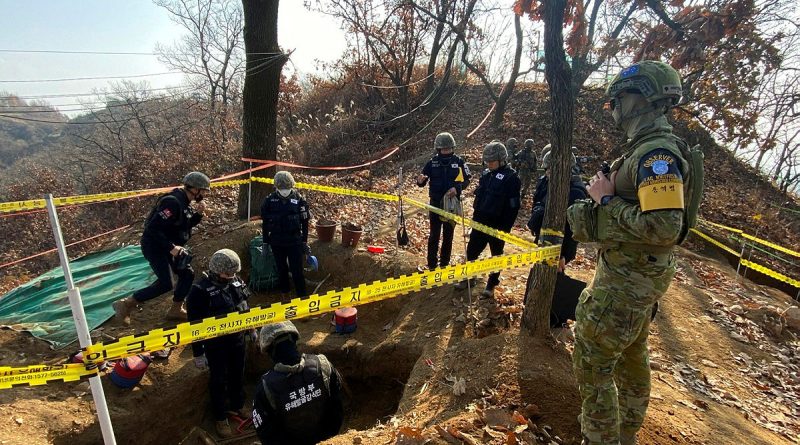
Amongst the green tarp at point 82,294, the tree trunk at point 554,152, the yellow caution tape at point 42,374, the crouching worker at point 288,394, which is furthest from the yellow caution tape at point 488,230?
the green tarp at point 82,294

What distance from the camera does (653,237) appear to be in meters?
2.33

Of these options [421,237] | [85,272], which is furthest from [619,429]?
[85,272]

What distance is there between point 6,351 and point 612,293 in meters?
7.06

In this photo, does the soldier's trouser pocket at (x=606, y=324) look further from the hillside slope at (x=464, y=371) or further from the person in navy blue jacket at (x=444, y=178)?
the person in navy blue jacket at (x=444, y=178)

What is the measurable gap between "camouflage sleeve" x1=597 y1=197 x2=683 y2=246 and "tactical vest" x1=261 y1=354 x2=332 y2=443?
8.72 feet

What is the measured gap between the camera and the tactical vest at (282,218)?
20.4ft

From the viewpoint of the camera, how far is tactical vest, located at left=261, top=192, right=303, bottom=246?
6.22m

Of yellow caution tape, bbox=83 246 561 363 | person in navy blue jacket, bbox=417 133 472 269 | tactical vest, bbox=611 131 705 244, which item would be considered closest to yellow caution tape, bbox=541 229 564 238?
yellow caution tape, bbox=83 246 561 363

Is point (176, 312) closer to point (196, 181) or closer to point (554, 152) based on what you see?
point (196, 181)

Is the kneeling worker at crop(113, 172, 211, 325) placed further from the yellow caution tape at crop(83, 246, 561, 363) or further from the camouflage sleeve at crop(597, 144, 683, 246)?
the camouflage sleeve at crop(597, 144, 683, 246)

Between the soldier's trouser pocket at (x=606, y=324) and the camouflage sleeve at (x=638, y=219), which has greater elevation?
the camouflage sleeve at (x=638, y=219)

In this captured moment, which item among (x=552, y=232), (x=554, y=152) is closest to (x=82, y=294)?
(x=552, y=232)

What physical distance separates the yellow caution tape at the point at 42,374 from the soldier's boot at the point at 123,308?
122 inches

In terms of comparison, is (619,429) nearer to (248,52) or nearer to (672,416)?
(672,416)
